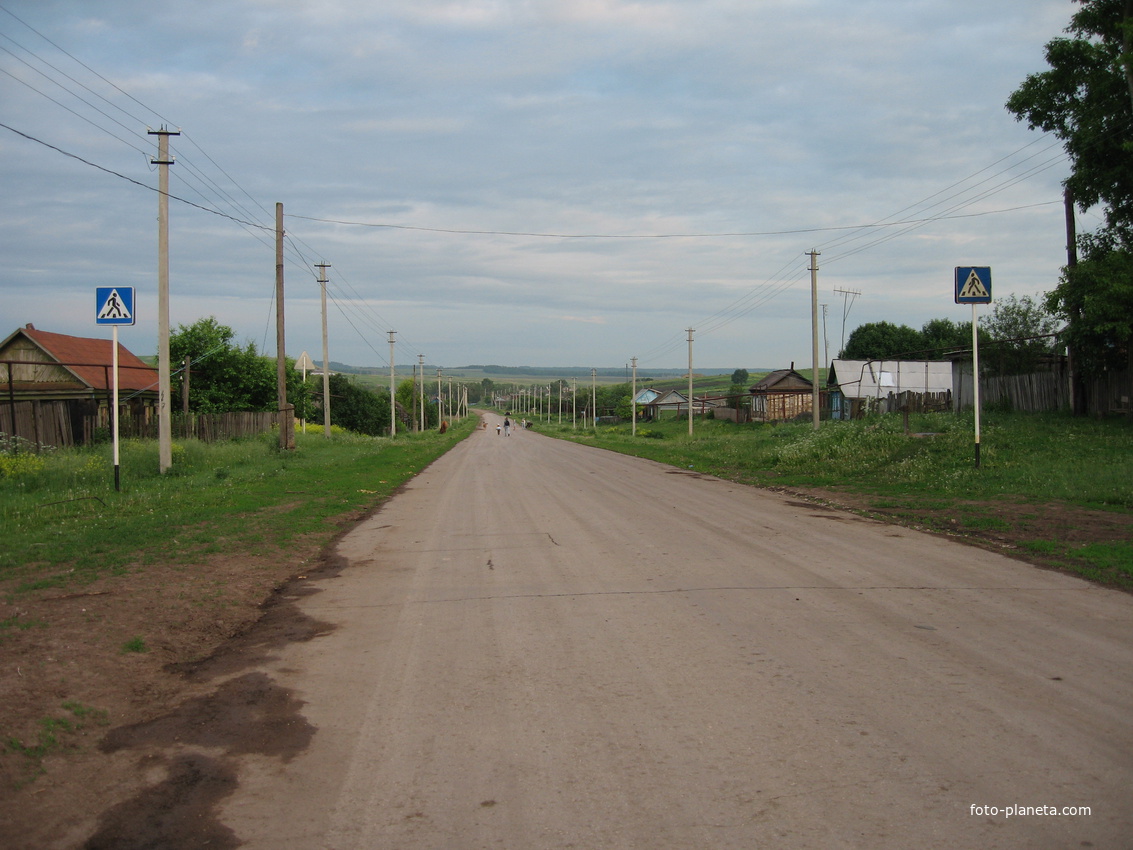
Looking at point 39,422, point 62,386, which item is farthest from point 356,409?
point 39,422

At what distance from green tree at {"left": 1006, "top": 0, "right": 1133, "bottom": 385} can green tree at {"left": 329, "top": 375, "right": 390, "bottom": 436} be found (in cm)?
4210

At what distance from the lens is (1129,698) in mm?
4988

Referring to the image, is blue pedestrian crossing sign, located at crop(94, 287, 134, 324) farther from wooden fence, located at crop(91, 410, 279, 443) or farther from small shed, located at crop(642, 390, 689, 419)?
small shed, located at crop(642, 390, 689, 419)

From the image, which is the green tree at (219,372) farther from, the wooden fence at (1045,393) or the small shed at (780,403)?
the small shed at (780,403)

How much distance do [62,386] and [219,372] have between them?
6317mm

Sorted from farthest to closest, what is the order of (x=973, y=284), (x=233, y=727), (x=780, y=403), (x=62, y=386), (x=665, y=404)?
(x=665, y=404) < (x=780, y=403) < (x=62, y=386) < (x=973, y=284) < (x=233, y=727)

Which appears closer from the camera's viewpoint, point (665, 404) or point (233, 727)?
point (233, 727)

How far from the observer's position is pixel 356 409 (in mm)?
62531

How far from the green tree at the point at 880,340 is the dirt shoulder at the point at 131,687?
7310 centimetres

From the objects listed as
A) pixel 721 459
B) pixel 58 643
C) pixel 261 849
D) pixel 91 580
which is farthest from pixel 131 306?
pixel 721 459

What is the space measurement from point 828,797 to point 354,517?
11458mm

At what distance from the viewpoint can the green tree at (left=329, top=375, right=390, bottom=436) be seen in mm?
58791

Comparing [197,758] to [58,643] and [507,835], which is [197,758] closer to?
[507,835]

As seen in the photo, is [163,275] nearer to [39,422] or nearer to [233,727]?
[39,422]
